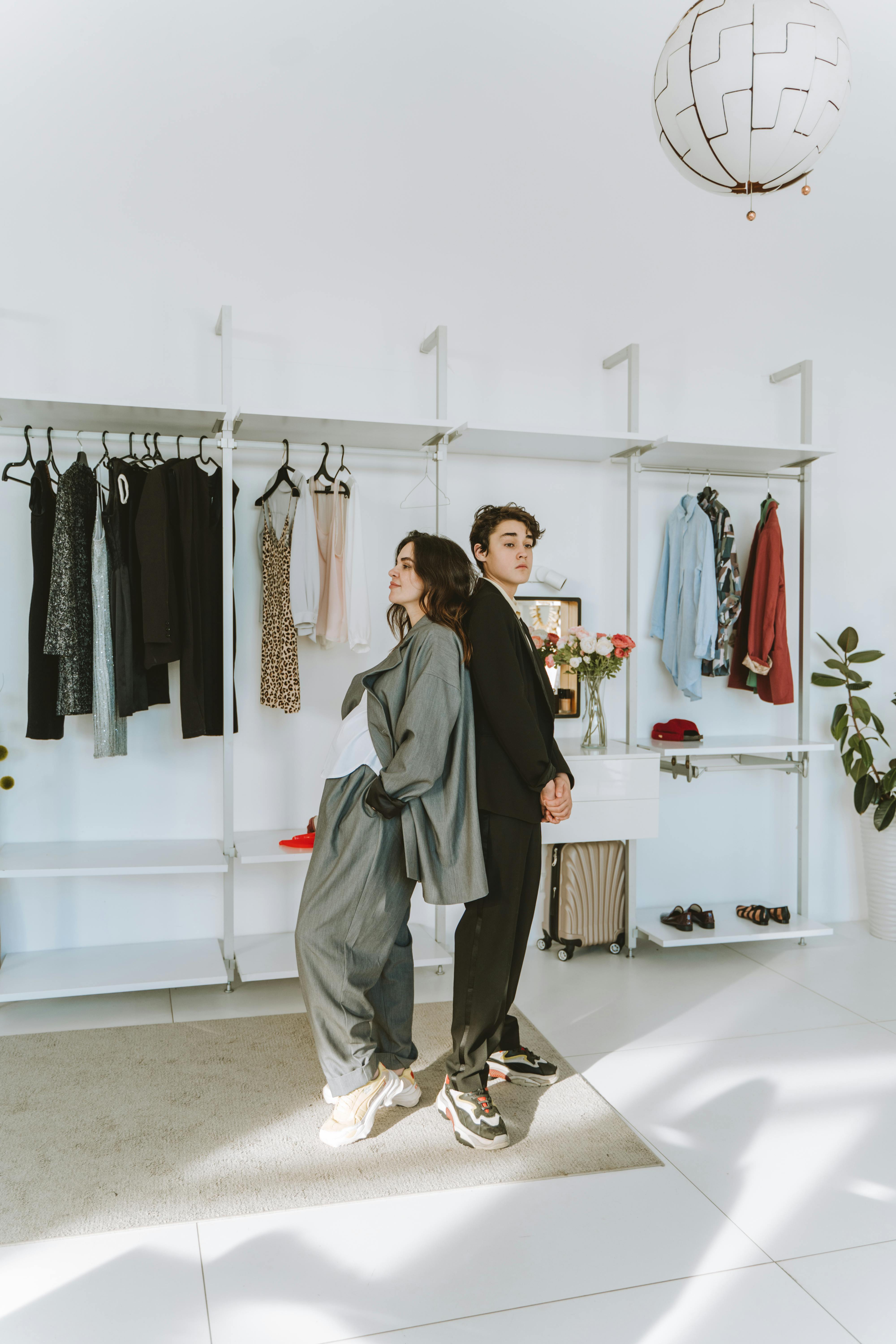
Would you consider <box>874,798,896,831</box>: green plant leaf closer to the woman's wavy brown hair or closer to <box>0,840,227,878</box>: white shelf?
the woman's wavy brown hair

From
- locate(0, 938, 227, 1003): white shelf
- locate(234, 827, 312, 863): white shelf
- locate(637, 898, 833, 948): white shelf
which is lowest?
Answer: locate(637, 898, 833, 948): white shelf

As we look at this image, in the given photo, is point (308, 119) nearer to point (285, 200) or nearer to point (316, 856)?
point (285, 200)

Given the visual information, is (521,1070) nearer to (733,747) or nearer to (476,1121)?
(476,1121)

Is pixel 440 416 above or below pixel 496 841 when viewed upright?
above

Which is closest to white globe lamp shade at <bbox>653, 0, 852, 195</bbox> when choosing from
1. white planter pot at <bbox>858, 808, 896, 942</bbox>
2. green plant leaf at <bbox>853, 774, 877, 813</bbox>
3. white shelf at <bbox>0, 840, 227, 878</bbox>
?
white shelf at <bbox>0, 840, 227, 878</bbox>

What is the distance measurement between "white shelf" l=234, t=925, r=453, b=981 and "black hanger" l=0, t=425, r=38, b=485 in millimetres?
1893

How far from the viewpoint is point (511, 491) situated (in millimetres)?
4227

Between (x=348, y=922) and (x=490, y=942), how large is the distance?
1.20 feet

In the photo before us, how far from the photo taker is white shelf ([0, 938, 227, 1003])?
10.9ft

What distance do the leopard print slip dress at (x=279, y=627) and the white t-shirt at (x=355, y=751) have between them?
3.93 feet

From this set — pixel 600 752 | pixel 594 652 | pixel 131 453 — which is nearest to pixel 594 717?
pixel 600 752

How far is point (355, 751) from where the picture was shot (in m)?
2.49

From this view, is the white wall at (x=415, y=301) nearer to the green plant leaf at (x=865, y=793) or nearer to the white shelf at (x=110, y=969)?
the white shelf at (x=110, y=969)

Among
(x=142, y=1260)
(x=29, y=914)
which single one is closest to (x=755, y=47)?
(x=142, y=1260)
